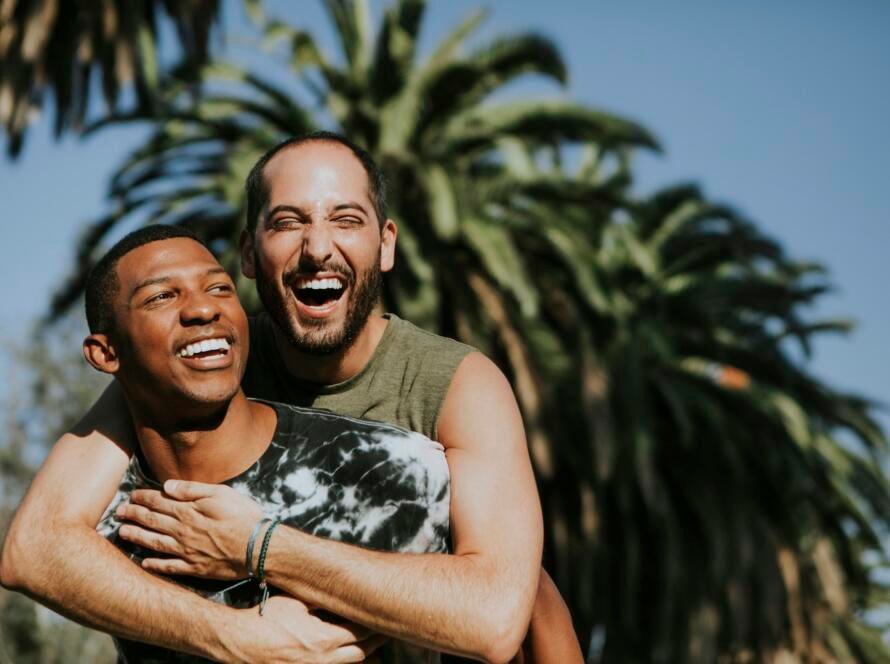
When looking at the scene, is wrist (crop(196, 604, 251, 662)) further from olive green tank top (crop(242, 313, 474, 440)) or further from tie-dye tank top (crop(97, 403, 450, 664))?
olive green tank top (crop(242, 313, 474, 440))

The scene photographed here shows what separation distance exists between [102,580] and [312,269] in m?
1.32

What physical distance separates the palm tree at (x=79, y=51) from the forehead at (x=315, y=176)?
12004 mm

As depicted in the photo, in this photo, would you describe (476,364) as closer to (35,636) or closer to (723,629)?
(723,629)

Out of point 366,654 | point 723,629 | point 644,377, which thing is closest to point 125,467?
point 366,654

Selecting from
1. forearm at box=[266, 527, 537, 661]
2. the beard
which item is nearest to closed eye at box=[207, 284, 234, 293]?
the beard

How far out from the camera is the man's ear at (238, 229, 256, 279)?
484 cm

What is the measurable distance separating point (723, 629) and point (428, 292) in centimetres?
870

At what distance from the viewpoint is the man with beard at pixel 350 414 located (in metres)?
3.80

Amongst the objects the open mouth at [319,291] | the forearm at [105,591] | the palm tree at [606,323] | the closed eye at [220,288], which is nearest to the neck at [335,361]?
the open mouth at [319,291]

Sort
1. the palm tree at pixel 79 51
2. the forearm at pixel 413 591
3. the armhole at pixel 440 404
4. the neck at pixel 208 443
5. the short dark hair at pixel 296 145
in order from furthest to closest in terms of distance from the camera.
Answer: the palm tree at pixel 79 51
the short dark hair at pixel 296 145
the armhole at pixel 440 404
the neck at pixel 208 443
the forearm at pixel 413 591

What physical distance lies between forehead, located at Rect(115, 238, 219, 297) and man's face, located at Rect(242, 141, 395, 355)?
45cm

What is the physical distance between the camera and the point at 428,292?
1527 cm

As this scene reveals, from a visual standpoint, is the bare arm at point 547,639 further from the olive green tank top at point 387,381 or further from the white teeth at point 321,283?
the white teeth at point 321,283

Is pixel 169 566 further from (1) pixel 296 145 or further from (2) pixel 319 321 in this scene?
(1) pixel 296 145
